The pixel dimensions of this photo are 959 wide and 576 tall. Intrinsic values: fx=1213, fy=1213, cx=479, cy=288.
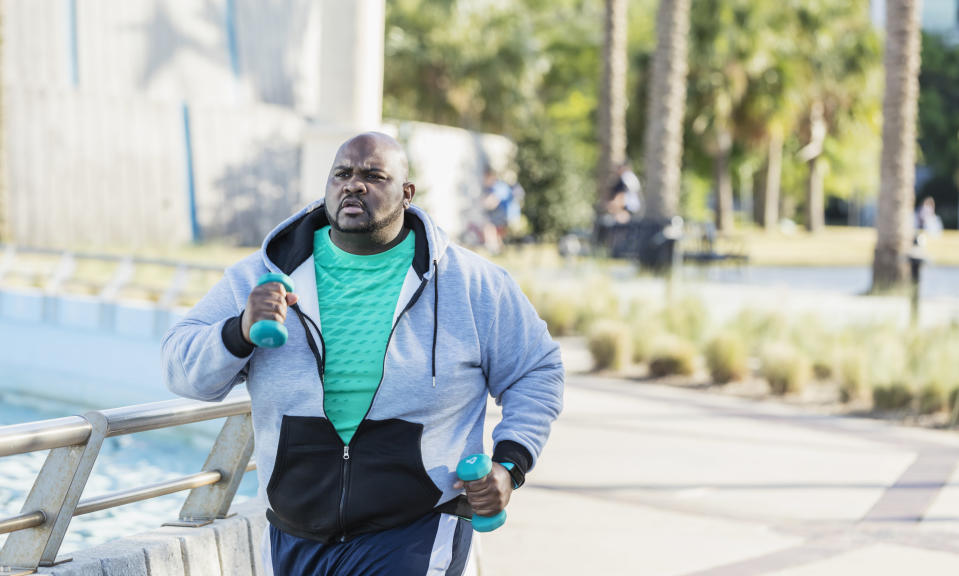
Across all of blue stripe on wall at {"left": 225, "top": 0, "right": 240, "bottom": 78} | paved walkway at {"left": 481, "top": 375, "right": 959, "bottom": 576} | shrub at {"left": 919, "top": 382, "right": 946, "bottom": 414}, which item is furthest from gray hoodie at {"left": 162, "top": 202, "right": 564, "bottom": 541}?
blue stripe on wall at {"left": 225, "top": 0, "right": 240, "bottom": 78}

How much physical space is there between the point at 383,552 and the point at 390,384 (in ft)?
1.24

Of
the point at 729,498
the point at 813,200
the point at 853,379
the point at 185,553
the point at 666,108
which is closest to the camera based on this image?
the point at 185,553

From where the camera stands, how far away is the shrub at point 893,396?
366 inches

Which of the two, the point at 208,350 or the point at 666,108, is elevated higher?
the point at 666,108

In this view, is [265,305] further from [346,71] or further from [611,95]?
[611,95]

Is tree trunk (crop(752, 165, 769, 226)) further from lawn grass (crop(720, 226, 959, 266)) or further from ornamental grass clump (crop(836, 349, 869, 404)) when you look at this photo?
ornamental grass clump (crop(836, 349, 869, 404))

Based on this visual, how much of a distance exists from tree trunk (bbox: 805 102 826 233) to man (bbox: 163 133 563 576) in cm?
3865

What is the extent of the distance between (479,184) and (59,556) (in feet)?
81.4

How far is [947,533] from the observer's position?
230 inches

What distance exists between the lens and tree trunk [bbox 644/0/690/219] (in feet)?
66.8

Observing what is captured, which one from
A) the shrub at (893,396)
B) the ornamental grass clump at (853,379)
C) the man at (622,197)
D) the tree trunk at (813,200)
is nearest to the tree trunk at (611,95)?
the man at (622,197)

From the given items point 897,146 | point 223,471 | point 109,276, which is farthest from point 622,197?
point 223,471

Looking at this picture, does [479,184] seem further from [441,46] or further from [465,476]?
[465,476]

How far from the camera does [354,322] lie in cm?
270
